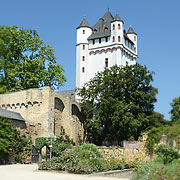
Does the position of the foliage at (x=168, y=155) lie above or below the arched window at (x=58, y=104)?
below

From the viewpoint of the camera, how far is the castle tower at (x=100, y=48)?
164 feet

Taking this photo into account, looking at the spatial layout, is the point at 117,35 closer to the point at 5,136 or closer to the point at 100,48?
the point at 100,48

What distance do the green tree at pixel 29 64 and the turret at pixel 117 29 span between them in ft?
47.0

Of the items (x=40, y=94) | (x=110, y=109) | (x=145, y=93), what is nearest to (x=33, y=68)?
(x=40, y=94)

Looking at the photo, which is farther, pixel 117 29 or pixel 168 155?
pixel 117 29

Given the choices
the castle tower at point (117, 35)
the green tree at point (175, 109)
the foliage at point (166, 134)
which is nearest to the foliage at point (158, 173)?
the foliage at point (166, 134)

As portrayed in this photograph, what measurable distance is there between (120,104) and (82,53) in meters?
21.6

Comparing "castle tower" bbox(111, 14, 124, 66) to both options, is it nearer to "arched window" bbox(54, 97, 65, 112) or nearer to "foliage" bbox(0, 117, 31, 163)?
"arched window" bbox(54, 97, 65, 112)

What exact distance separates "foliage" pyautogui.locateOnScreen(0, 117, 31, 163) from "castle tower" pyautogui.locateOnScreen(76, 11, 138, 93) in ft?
84.7

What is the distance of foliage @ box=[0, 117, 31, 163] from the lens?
2283 cm

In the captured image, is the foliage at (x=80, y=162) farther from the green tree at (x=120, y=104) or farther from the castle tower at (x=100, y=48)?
the castle tower at (x=100, y=48)

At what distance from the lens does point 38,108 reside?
30219 mm

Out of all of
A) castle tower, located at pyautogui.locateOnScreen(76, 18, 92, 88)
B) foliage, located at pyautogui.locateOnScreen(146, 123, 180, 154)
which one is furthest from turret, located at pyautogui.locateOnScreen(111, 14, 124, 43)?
foliage, located at pyautogui.locateOnScreen(146, 123, 180, 154)

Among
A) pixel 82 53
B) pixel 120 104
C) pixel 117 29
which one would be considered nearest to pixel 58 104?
pixel 120 104
